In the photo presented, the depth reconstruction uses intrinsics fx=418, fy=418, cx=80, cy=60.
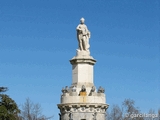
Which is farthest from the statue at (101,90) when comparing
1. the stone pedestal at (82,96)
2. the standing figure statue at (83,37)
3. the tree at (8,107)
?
the tree at (8,107)

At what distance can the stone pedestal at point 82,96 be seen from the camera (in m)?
26.7

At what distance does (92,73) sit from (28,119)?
2681 centimetres

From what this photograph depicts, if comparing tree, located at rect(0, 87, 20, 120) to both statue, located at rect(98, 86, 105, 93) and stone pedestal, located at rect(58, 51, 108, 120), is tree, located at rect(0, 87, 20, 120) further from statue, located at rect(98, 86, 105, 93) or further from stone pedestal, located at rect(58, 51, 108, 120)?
statue, located at rect(98, 86, 105, 93)

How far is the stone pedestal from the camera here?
26.7 metres

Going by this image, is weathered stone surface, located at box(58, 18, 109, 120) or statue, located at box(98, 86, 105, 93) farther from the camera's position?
statue, located at box(98, 86, 105, 93)

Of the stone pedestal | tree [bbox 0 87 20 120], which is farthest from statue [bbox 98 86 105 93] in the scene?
tree [bbox 0 87 20 120]

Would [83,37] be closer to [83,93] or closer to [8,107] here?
[83,93]

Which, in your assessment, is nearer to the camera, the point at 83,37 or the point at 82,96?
the point at 82,96

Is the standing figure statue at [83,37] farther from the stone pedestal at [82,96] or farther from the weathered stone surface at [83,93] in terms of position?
the stone pedestal at [82,96]

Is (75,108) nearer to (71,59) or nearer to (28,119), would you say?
(71,59)

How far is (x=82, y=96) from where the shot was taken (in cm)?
2706

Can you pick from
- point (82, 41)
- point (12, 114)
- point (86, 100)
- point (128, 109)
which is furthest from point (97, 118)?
point (128, 109)

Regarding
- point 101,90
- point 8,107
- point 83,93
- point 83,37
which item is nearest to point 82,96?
point 83,93

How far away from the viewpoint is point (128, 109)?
63.0 m
